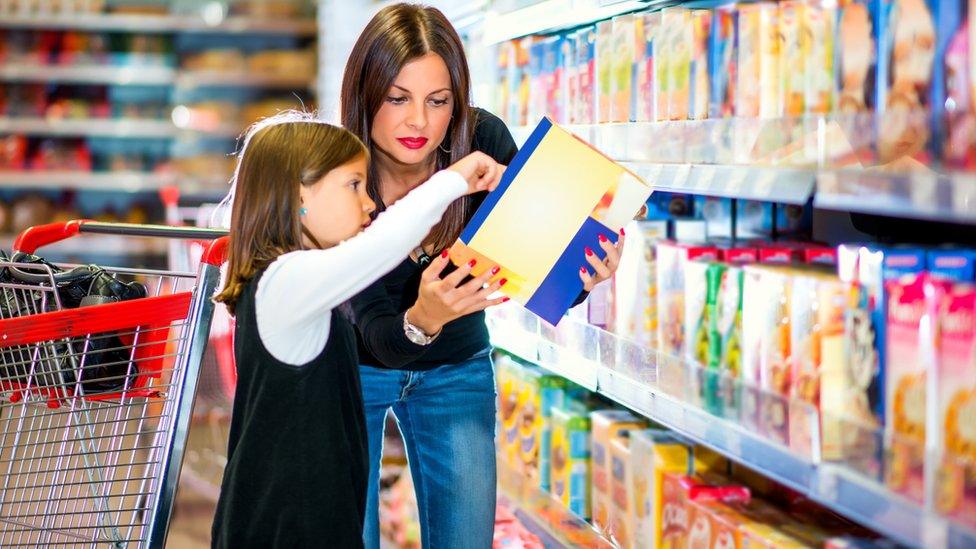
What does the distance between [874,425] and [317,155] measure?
828mm

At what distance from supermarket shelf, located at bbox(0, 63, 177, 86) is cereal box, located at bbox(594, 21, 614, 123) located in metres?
6.01

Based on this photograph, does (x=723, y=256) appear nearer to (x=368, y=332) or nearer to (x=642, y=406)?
(x=642, y=406)

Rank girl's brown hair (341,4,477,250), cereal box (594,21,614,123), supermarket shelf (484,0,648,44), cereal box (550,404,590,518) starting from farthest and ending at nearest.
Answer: cereal box (550,404,590,518), cereal box (594,21,614,123), supermarket shelf (484,0,648,44), girl's brown hair (341,4,477,250)

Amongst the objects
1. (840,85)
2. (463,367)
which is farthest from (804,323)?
(463,367)

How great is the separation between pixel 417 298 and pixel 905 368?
0.86 meters

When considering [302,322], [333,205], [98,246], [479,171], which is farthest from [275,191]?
[98,246]

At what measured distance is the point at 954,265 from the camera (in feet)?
4.96

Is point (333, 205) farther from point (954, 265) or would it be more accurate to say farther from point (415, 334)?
point (954, 265)

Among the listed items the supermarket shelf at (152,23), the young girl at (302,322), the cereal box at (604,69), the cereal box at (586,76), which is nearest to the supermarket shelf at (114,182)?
the supermarket shelf at (152,23)

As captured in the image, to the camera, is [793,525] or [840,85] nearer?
[840,85]

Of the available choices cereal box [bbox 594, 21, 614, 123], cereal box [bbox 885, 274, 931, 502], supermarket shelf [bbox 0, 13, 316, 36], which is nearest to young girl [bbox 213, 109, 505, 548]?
cereal box [bbox 885, 274, 931, 502]

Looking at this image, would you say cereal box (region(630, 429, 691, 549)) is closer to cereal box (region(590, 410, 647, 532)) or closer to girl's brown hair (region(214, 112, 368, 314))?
cereal box (region(590, 410, 647, 532))

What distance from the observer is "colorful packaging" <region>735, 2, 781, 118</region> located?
5.92 feet

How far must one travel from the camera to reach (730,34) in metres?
1.93
